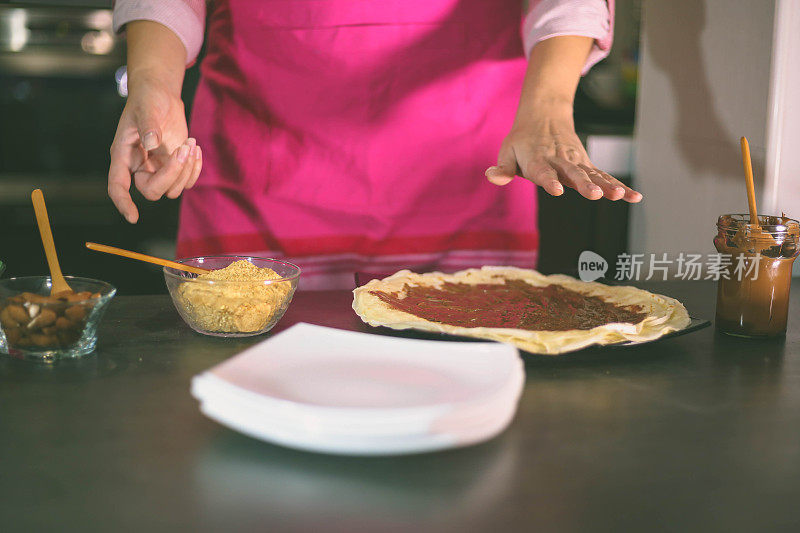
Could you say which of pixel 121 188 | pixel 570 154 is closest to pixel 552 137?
pixel 570 154

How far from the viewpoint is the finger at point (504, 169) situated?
124cm

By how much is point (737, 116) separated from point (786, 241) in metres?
1.44

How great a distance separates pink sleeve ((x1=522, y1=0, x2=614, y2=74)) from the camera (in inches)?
62.4

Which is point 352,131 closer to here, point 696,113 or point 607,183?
point 607,183

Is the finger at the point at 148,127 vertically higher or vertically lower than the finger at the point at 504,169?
higher

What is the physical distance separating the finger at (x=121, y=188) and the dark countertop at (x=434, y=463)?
0.32 meters

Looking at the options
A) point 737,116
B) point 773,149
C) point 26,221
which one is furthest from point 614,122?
point 26,221

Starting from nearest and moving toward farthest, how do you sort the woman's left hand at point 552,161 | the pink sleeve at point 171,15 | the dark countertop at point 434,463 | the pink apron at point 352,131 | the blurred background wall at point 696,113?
the dark countertop at point 434,463
the woman's left hand at point 552,161
the pink sleeve at point 171,15
the pink apron at point 352,131
the blurred background wall at point 696,113

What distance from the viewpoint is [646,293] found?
1.28 metres

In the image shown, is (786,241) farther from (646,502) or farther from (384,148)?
(384,148)

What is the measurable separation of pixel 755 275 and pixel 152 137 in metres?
0.97

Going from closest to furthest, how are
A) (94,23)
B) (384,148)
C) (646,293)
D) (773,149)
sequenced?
(646,293) < (384,148) < (773,149) < (94,23)

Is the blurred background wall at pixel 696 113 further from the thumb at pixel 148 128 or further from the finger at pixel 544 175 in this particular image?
the thumb at pixel 148 128

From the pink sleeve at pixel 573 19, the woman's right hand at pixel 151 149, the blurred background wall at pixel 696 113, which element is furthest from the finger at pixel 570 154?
the blurred background wall at pixel 696 113
